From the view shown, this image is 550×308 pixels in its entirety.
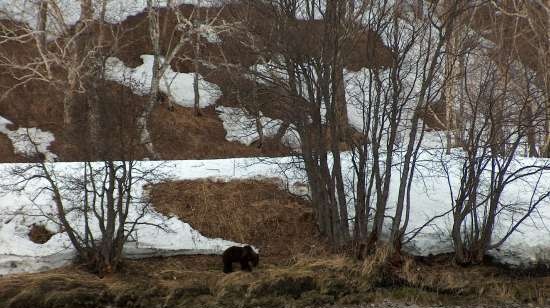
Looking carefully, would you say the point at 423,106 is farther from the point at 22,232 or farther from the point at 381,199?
the point at 22,232

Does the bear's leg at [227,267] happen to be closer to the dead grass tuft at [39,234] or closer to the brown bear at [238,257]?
the brown bear at [238,257]

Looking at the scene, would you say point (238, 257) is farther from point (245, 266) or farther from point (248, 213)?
point (248, 213)

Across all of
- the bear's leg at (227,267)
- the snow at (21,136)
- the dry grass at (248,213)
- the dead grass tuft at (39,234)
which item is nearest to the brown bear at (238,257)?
the bear's leg at (227,267)

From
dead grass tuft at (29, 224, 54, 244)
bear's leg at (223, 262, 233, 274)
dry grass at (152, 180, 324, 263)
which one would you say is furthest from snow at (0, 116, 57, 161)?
bear's leg at (223, 262, 233, 274)

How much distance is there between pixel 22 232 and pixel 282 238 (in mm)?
5575

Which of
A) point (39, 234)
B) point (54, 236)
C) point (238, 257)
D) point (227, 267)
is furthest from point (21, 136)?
point (238, 257)

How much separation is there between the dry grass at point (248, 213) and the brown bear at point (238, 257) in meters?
1.13

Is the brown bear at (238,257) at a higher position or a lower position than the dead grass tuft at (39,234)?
lower

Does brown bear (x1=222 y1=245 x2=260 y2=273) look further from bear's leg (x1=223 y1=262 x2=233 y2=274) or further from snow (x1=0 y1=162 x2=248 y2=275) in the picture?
snow (x1=0 y1=162 x2=248 y2=275)

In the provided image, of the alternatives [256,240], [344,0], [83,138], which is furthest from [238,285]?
[344,0]

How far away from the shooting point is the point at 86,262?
35.2 feet

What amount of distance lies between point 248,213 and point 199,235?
1316 mm

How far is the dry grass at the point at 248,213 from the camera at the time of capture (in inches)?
483

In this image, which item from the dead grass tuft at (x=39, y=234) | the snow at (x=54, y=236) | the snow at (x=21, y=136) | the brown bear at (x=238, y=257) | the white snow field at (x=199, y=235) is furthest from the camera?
the snow at (x=21, y=136)
